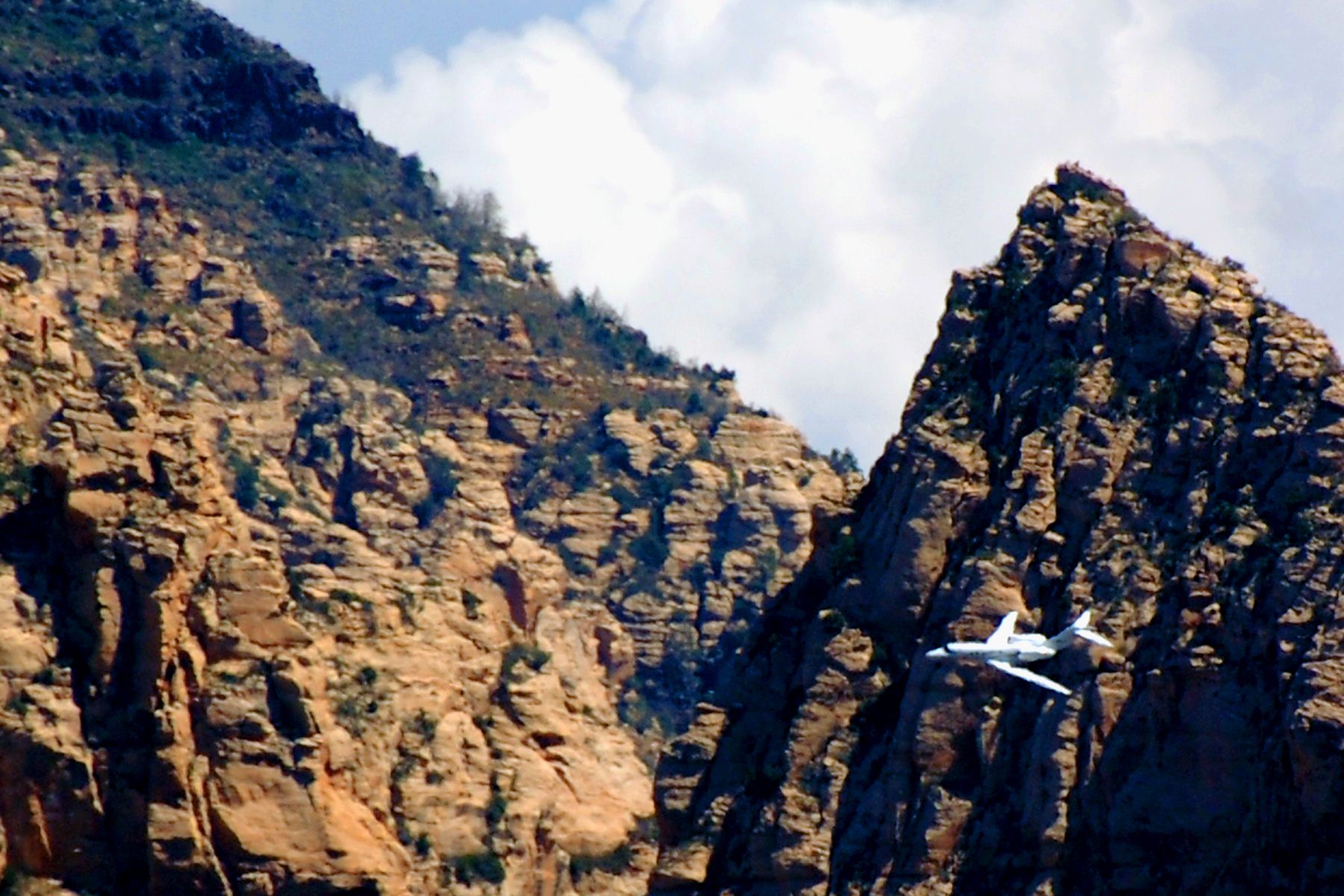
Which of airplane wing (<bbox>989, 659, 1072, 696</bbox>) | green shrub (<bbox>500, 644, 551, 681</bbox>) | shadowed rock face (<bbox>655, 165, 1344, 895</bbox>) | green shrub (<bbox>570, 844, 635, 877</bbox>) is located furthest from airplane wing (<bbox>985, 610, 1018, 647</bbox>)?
green shrub (<bbox>500, 644, 551, 681</bbox>)

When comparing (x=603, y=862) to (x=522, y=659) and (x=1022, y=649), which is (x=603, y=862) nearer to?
(x=522, y=659)

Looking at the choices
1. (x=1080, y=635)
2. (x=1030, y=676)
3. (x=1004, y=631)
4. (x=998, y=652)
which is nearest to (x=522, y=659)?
(x=1004, y=631)

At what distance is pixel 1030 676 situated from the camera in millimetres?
136125

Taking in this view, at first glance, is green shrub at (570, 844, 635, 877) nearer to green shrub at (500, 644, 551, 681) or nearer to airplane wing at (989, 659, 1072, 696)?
green shrub at (500, 644, 551, 681)

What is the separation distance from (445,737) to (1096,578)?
45.7 m

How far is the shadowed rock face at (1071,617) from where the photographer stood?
135000 millimetres

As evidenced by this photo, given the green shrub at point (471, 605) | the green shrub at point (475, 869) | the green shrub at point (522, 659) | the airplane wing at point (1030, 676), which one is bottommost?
the green shrub at point (475, 869)

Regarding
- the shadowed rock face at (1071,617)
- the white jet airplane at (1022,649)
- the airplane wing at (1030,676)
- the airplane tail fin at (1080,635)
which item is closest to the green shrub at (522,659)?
the shadowed rock face at (1071,617)

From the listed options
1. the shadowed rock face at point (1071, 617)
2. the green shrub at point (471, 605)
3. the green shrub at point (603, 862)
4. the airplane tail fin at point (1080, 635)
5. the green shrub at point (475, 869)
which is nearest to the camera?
the shadowed rock face at point (1071, 617)

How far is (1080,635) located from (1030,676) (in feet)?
6.86

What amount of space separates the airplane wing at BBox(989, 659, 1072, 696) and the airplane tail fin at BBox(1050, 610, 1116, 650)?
113 centimetres

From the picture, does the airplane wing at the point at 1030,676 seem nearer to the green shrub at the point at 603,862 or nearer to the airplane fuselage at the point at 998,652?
the airplane fuselage at the point at 998,652

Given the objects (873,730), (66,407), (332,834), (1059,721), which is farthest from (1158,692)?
(66,407)

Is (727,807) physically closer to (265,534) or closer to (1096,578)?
(1096,578)
